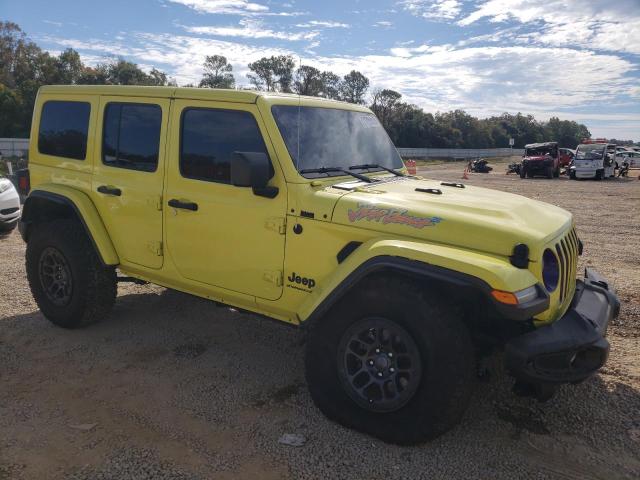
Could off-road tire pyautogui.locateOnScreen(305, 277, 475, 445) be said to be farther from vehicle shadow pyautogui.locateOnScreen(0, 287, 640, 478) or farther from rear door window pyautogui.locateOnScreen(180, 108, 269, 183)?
rear door window pyautogui.locateOnScreen(180, 108, 269, 183)

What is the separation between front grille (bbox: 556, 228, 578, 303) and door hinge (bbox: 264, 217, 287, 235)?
1722 millimetres

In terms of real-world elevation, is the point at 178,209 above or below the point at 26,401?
above

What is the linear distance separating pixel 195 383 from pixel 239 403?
455 millimetres

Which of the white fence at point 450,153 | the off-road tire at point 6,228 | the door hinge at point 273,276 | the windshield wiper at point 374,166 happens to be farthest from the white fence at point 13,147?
the white fence at point 450,153

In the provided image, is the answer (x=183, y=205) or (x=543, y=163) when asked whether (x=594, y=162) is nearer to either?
(x=543, y=163)

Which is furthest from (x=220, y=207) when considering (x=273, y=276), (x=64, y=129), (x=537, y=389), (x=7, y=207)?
(x=7, y=207)

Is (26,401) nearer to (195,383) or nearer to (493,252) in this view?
(195,383)

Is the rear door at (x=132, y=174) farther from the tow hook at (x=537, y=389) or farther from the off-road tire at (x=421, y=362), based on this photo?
the tow hook at (x=537, y=389)

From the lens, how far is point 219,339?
4.61 metres

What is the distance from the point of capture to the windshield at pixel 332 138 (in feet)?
11.7

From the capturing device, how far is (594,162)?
24.5 metres

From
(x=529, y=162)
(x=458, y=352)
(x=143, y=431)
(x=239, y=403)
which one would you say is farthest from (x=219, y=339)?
(x=529, y=162)

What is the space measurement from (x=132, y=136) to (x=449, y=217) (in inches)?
107

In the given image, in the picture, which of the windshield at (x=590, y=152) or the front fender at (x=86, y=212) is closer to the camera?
the front fender at (x=86, y=212)
